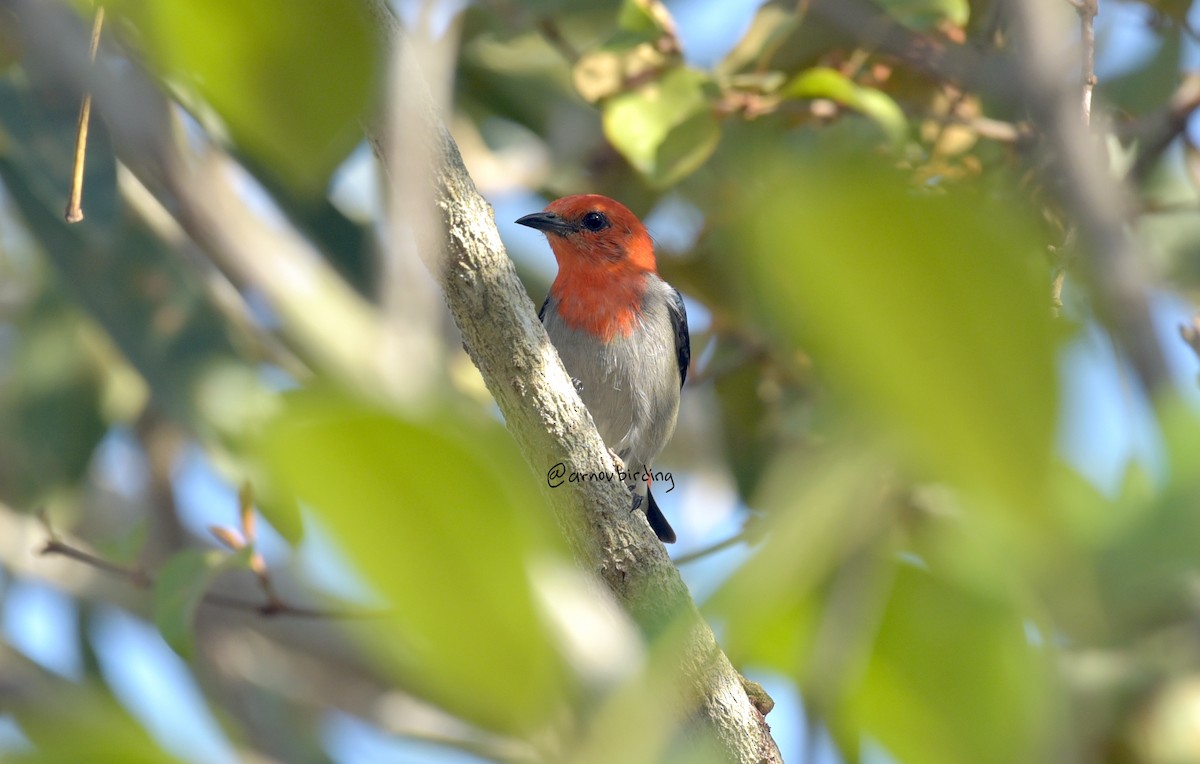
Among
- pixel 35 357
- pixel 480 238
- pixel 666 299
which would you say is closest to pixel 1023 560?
pixel 480 238

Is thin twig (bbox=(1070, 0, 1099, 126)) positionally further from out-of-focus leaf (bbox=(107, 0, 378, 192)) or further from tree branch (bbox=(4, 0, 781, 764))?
out-of-focus leaf (bbox=(107, 0, 378, 192))

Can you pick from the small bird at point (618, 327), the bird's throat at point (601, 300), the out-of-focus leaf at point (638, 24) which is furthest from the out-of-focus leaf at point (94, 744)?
the bird's throat at point (601, 300)

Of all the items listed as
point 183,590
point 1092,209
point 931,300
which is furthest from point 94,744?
point 183,590

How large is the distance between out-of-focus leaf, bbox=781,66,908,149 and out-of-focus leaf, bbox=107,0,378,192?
3402 millimetres

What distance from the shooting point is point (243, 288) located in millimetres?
5633

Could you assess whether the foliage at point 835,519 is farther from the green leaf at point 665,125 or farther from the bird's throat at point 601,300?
the bird's throat at point 601,300

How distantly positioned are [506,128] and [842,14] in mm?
2756

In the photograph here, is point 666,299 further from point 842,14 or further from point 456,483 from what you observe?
point 456,483

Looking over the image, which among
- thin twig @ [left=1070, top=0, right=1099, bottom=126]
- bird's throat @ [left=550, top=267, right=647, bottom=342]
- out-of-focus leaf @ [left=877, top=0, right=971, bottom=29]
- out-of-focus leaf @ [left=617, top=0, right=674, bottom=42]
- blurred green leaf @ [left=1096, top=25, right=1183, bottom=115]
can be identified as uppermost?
thin twig @ [left=1070, top=0, right=1099, bottom=126]

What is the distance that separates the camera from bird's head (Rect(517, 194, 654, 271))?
6.55m

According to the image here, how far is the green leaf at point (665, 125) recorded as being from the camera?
4.70m

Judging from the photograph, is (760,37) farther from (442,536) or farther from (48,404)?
(442,536)

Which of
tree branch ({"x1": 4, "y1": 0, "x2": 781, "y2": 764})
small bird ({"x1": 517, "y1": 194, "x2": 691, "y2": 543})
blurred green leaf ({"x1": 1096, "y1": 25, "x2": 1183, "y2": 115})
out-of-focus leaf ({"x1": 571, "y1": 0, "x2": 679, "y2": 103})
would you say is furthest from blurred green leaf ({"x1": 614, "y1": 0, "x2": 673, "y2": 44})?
blurred green leaf ({"x1": 1096, "y1": 25, "x2": 1183, "y2": 115})

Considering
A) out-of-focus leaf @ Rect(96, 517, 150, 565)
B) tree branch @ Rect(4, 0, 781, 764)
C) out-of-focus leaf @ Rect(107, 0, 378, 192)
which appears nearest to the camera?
out-of-focus leaf @ Rect(107, 0, 378, 192)
